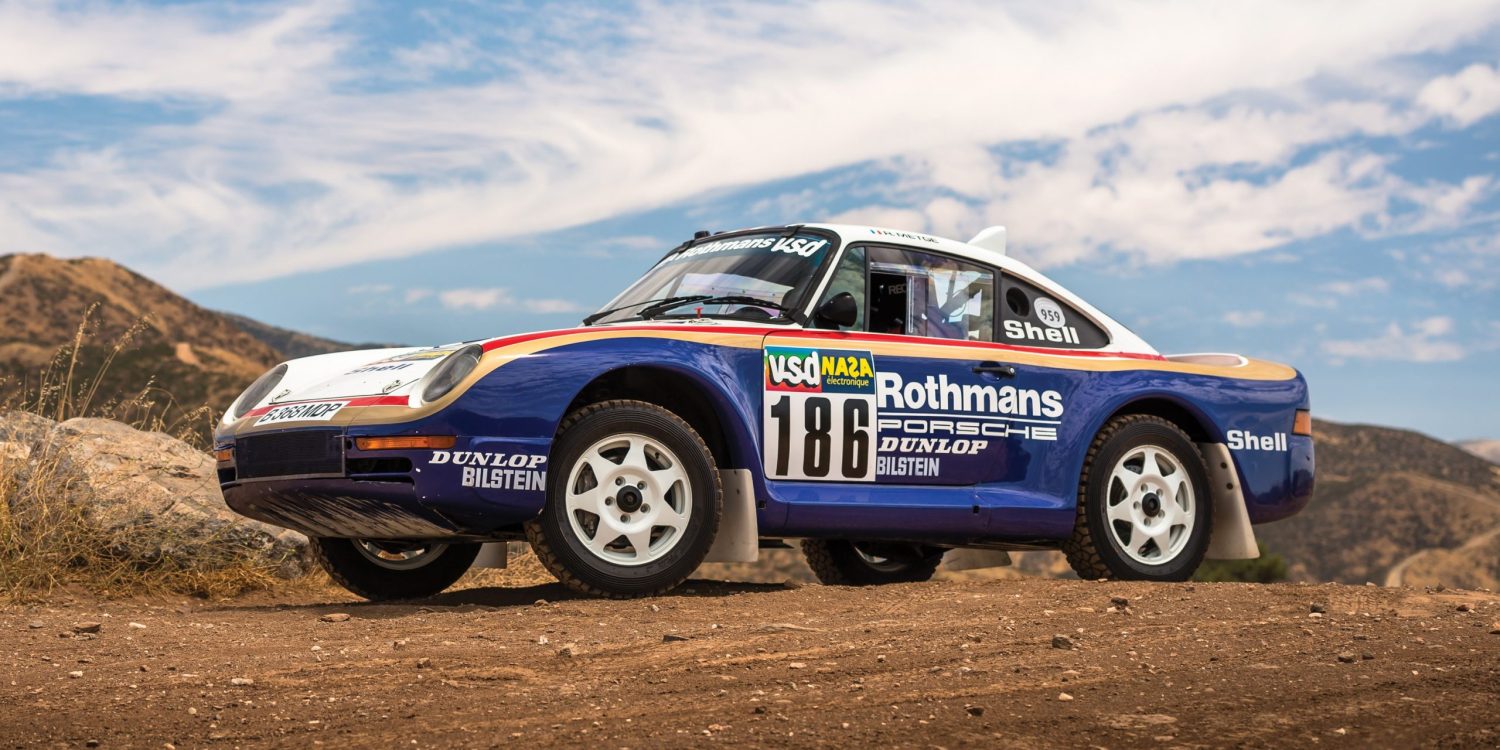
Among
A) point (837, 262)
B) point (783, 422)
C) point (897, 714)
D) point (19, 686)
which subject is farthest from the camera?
point (837, 262)

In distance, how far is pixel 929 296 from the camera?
26.7 ft

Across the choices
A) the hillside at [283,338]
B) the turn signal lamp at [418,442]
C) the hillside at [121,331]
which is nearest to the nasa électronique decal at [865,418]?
the turn signal lamp at [418,442]

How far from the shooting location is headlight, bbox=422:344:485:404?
667 cm

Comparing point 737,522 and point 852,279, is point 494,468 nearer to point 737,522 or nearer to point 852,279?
point 737,522

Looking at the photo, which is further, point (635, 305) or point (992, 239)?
point (992, 239)

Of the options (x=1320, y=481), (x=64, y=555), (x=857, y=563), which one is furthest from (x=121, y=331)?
(x=857, y=563)

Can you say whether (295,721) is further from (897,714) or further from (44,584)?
(44,584)

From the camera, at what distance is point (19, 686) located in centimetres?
522

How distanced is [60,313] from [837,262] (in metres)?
48.2

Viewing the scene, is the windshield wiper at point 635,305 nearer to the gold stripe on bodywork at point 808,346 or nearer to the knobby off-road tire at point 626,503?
the gold stripe on bodywork at point 808,346

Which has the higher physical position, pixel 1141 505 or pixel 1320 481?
pixel 1141 505

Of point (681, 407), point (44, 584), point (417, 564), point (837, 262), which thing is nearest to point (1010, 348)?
point (837, 262)

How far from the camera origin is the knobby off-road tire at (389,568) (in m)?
8.37

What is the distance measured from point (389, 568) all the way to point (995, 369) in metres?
3.31
